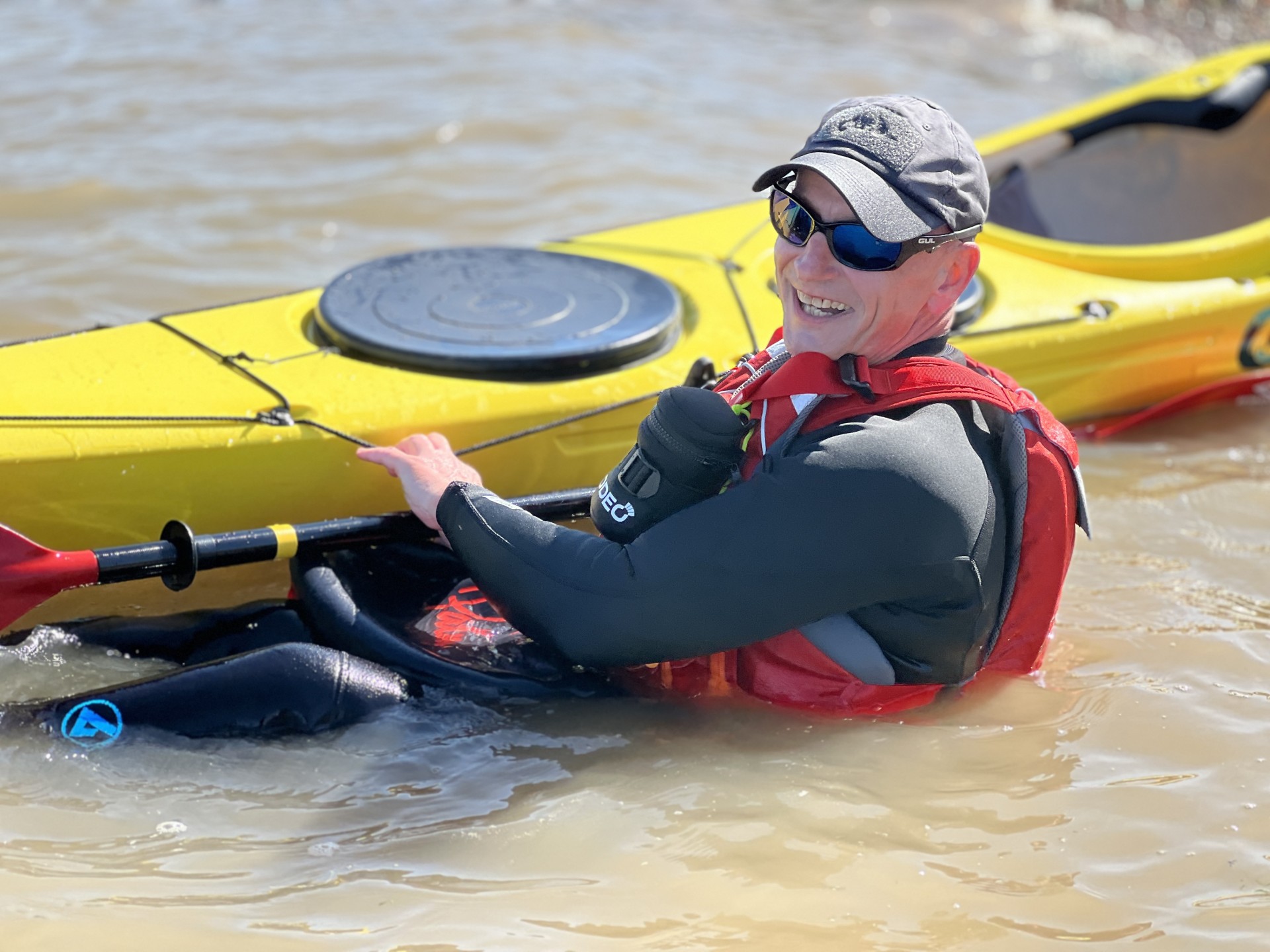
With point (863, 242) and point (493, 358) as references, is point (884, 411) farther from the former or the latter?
point (493, 358)

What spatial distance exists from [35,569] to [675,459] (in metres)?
1.11

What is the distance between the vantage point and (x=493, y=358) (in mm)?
2889

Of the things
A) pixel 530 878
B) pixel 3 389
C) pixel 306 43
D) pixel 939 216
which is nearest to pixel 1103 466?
pixel 939 216

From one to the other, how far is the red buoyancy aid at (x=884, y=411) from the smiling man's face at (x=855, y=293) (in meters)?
0.04

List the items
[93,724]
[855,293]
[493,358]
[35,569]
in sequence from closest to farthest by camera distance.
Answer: [855,293], [93,724], [35,569], [493,358]

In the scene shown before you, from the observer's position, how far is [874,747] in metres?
2.33

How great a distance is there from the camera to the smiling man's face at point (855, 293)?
1.97 m

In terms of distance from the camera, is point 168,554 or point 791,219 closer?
point 791,219

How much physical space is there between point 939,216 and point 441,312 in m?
1.39

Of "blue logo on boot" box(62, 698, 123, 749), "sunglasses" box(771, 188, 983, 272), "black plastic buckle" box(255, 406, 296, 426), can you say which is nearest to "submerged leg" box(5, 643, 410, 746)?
"blue logo on boot" box(62, 698, 123, 749)

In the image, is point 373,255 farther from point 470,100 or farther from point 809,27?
point 809,27

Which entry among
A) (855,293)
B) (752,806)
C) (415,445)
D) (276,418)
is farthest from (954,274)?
(276,418)

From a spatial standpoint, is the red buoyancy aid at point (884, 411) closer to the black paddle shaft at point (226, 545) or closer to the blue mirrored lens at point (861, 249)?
the blue mirrored lens at point (861, 249)

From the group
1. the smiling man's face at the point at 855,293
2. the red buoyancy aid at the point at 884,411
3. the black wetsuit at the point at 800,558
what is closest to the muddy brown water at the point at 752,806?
the red buoyancy aid at the point at 884,411
